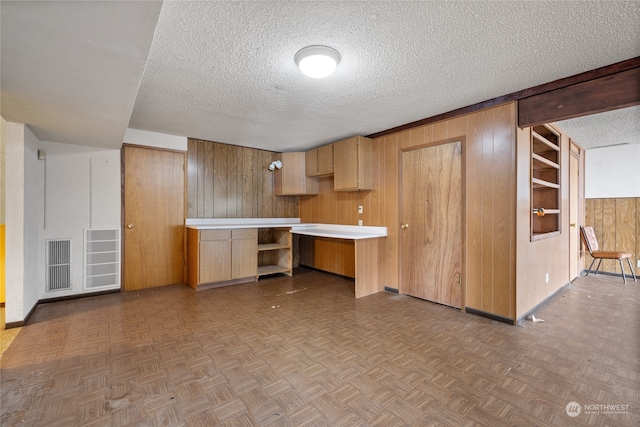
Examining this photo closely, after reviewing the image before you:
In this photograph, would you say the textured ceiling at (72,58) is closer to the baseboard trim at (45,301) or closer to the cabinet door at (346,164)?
the baseboard trim at (45,301)

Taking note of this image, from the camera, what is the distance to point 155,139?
4.20 m

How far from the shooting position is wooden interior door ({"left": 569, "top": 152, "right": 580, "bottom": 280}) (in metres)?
4.45

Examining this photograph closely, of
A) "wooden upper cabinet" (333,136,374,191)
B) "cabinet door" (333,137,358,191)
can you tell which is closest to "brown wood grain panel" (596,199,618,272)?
"wooden upper cabinet" (333,136,374,191)

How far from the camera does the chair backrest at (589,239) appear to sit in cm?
478

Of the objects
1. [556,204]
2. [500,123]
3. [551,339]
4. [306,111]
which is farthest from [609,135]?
[306,111]

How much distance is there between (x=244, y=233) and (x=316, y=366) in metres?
→ 2.74

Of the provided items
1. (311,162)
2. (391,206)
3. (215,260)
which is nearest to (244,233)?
(215,260)

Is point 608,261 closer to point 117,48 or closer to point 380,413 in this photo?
point 380,413

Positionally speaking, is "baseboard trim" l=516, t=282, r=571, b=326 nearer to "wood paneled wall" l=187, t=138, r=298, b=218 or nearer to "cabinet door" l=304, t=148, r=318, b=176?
"cabinet door" l=304, t=148, r=318, b=176

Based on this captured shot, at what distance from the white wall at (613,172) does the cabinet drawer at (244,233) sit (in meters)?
6.53

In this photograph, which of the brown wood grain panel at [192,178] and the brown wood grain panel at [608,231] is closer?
the brown wood grain panel at [192,178]

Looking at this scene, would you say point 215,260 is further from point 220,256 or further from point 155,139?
point 155,139

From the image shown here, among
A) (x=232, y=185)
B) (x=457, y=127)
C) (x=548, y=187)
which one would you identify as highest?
(x=457, y=127)

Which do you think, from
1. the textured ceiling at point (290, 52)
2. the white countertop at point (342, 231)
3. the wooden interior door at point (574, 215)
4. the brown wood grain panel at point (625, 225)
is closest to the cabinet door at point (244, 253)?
the white countertop at point (342, 231)
